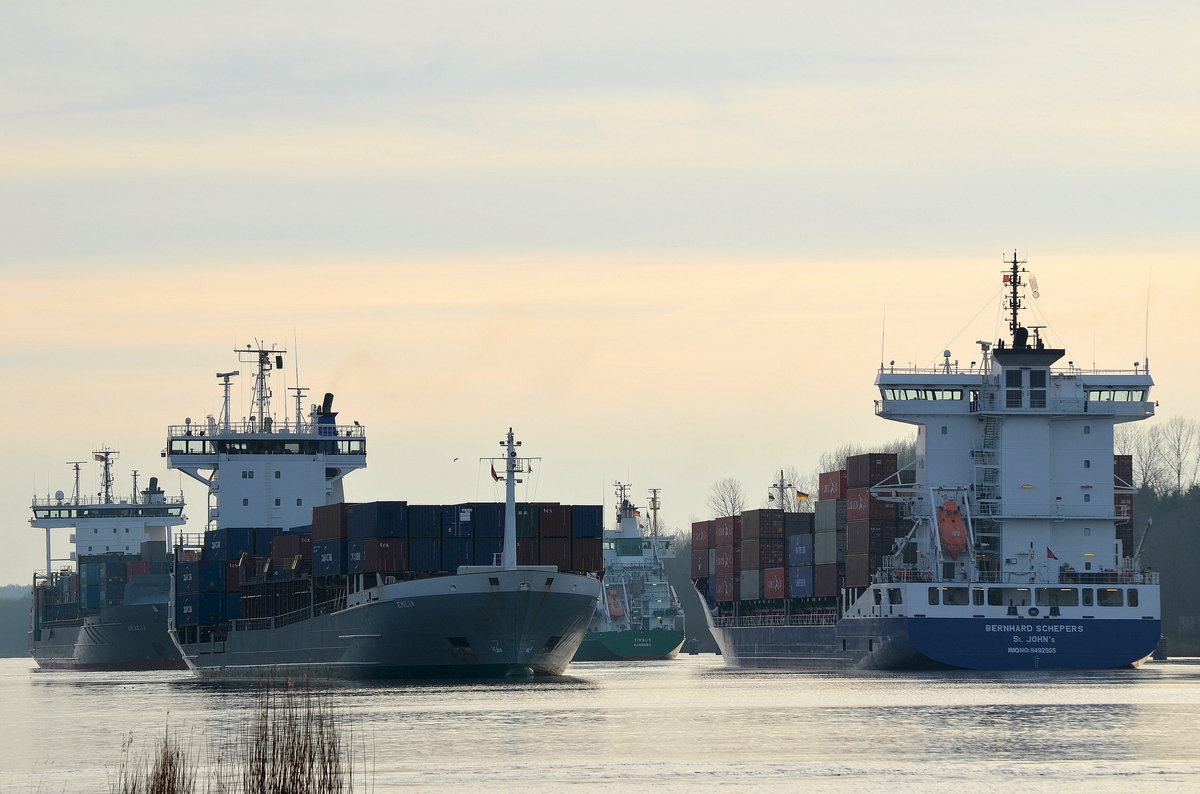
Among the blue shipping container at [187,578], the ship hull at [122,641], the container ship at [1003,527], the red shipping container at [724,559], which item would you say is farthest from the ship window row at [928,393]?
the ship hull at [122,641]

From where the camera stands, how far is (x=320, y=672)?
8131 centimetres

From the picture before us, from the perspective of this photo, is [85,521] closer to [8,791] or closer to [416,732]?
[416,732]

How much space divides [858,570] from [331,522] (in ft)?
74.6

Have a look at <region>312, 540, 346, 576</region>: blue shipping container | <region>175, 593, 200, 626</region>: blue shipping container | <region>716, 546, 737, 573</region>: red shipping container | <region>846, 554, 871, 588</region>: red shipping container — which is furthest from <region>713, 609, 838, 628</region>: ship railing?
<region>175, 593, 200, 626</region>: blue shipping container

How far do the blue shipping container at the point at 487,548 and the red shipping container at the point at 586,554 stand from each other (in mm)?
3422

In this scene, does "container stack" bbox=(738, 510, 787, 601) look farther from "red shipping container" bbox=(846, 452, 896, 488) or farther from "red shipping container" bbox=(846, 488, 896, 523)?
"red shipping container" bbox=(846, 488, 896, 523)

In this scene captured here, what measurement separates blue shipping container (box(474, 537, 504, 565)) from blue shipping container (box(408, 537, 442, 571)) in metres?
1.44

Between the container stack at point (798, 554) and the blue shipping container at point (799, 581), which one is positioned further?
the container stack at point (798, 554)

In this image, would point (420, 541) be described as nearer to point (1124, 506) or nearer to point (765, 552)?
point (765, 552)

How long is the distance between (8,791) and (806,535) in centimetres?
6213

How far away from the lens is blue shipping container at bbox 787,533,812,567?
314 feet

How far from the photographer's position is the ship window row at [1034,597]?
79.1 m

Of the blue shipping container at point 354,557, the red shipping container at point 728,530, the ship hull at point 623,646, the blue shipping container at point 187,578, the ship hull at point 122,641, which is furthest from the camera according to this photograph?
the ship hull at point 623,646

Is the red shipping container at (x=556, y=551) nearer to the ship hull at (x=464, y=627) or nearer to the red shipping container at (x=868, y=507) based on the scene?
the ship hull at (x=464, y=627)
